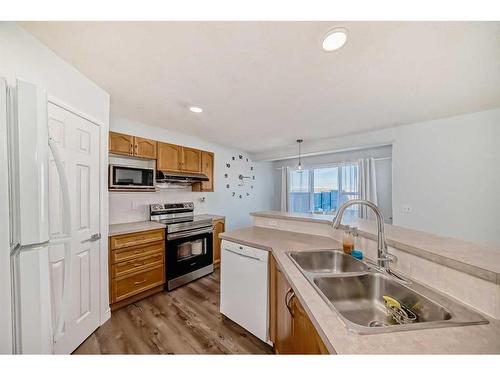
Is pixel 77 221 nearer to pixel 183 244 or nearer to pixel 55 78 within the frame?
pixel 55 78

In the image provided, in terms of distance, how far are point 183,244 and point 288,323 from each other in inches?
71.0

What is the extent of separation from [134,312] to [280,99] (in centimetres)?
265

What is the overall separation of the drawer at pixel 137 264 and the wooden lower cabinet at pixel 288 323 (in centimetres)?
155

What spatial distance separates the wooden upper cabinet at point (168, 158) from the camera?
2.57 m

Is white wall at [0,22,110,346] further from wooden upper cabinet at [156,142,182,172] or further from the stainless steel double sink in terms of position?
the stainless steel double sink

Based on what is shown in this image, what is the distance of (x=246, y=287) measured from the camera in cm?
159

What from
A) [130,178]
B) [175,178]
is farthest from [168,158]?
[130,178]

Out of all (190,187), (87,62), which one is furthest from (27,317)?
(190,187)

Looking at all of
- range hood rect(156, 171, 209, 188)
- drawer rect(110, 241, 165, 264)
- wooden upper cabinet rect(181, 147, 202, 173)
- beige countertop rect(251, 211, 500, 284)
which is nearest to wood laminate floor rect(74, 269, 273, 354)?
drawer rect(110, 241, 165, 264)

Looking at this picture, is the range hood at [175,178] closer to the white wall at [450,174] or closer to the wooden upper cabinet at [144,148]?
the wooden upper cabinet at [144,148]

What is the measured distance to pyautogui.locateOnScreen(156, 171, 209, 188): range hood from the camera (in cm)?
257

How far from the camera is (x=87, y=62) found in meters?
1.36

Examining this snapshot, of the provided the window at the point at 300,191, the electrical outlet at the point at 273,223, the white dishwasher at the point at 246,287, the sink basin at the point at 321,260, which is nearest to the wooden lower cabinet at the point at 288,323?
the white dishwasher at the point at 246,287
